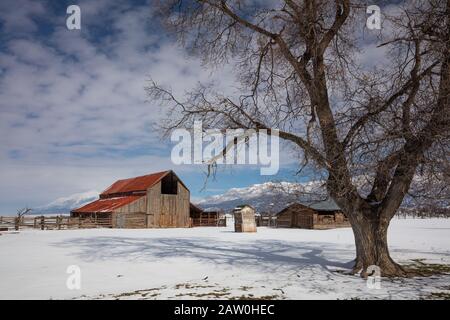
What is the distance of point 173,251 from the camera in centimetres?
1830

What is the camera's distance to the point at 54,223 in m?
41.4

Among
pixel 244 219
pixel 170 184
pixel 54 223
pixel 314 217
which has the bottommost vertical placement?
pixel 54 223

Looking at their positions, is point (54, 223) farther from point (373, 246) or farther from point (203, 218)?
point (373, 246)

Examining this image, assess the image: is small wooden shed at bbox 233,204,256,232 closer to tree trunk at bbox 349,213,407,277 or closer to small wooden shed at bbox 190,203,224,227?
small wooden shed at bbox 190,203,224,227

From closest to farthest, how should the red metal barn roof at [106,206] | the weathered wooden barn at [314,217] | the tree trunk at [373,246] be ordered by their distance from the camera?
the tree trunk at [373,246]
the red metal barn roof at [106,206]
the weathered wooden barn at [314,217]

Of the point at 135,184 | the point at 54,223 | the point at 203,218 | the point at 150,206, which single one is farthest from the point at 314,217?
the point at 54,223

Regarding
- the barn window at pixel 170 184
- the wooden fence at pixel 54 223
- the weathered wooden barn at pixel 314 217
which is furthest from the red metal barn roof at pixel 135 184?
the weathered wooden barn at pixel 314 217

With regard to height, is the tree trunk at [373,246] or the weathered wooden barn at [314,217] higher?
the tree trunk at [373,246]

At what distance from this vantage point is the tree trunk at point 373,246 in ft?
37.8

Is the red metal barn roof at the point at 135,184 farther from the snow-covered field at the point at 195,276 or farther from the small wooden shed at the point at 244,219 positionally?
the snow-covered field at the point at 195,276

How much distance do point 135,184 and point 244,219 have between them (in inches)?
734

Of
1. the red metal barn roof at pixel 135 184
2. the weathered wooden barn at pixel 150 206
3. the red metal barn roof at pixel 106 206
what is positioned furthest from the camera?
the red metal barn roof at pixel 135 184

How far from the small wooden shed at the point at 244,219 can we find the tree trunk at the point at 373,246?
26.7 m
